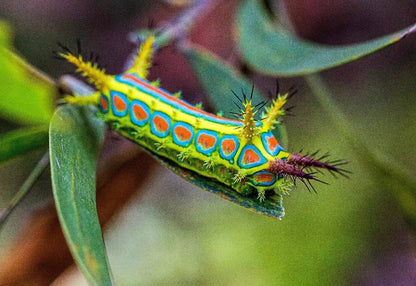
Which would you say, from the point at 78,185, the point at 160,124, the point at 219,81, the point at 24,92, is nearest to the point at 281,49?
the point at 219,81

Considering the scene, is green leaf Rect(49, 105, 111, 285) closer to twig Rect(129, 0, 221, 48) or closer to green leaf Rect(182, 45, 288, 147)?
green leaf Rect(182, 45, 288, 147)


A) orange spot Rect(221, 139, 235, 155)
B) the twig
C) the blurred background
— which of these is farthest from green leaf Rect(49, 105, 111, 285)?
the blurred background

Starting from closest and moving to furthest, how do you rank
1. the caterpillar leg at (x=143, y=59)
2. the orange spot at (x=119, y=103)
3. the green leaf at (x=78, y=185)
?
the green leaf at (x=78, y=185) < the orange spot at (x=119, y=103) < the caterpillar leg at (x=143, y=59)

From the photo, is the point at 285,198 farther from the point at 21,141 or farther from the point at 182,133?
the point at 21,141

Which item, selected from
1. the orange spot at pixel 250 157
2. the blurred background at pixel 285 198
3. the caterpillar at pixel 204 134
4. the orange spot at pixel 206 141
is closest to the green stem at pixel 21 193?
the caterpillar at pixel 204 134

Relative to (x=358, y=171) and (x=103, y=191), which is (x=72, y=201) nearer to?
(x=103, y=191)

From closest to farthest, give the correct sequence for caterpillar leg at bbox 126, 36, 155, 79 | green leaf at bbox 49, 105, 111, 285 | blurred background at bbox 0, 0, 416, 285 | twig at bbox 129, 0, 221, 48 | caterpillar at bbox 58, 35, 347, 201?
1. green leaf at bbox 49, 105, 111, 285
2. caterpillar at bbox 58, 35, 347, 201
3. caterpillar leg at bbox 126, 36, 155, 79
4. twig at bbox 129, 0, 221, 48
5. blurred background at bbox 0, 0, 416, 285

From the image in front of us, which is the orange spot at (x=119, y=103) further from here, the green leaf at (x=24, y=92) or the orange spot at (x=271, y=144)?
the orange spot at (x=271, y=144)
